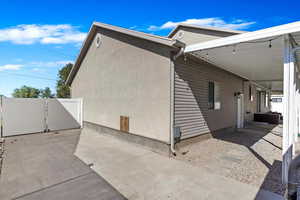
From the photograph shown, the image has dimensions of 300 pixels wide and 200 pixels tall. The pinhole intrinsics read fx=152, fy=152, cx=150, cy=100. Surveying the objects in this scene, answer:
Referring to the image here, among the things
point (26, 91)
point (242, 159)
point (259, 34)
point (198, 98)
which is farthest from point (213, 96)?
point (26, 91)

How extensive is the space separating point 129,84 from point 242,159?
4.54 metres

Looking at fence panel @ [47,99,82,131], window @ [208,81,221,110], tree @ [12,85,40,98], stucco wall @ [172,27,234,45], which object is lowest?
fence panel @ [47,99,82,131]

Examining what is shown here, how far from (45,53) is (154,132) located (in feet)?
79.9

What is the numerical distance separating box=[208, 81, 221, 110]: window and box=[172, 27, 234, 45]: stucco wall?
3.97 meters

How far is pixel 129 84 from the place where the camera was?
617 centimetres

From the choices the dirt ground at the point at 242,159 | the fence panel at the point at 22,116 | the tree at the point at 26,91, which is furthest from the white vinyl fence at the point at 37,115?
the tree at the point at 26,91

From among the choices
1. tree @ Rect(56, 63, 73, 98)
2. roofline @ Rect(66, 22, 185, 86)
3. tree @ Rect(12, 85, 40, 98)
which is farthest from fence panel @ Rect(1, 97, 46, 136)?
tree @ Rect(12, 85, 40, 98)

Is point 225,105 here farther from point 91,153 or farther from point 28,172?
point 28,172

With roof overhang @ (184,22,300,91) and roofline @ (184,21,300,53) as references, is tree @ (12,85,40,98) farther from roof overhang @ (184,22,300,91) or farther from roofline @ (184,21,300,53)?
roofline @ (184,21,300,53)

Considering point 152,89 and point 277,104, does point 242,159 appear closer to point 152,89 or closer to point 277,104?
point 152,89

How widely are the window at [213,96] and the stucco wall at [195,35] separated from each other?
3.97 metres

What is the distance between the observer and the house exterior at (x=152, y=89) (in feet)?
15.8

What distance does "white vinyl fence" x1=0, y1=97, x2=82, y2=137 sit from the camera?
7480mm

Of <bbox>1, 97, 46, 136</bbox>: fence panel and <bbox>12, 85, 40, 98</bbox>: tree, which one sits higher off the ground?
A: <bbox>12, 85, 40, 98</bbox>: tree
